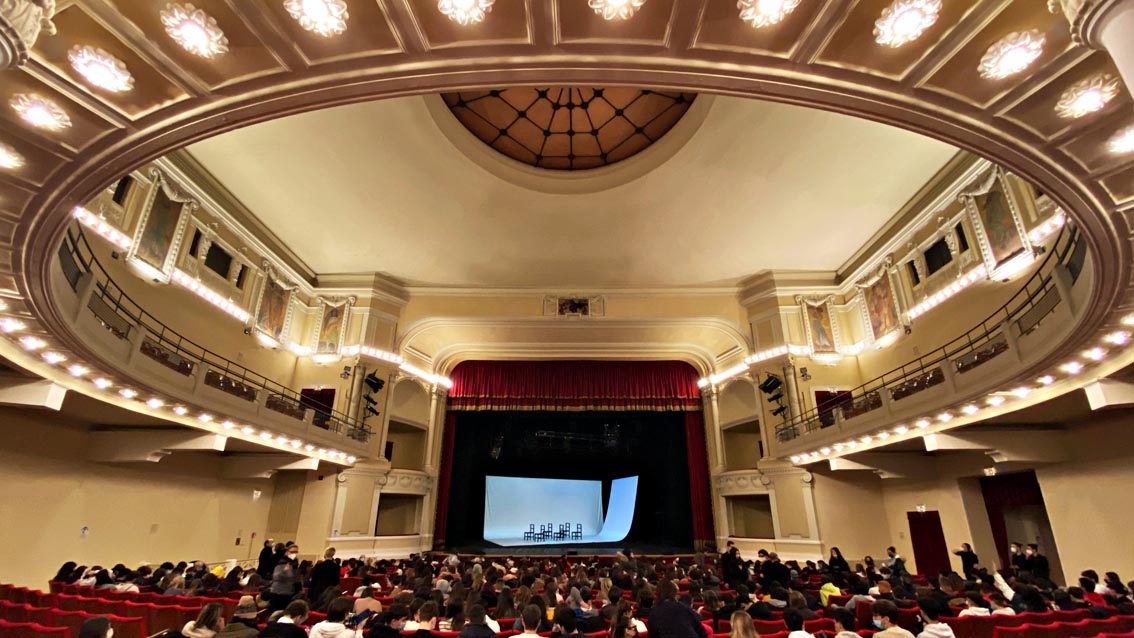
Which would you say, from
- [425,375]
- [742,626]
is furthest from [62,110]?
[425,375]

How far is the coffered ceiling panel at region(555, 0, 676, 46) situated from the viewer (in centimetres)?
365

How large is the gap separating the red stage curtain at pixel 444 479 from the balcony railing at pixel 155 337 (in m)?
3.81

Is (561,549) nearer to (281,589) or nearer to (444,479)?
(444,479)

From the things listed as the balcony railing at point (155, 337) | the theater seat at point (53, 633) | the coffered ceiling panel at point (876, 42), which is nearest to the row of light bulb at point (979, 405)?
the coffered ceiling panel at point (876, 42)

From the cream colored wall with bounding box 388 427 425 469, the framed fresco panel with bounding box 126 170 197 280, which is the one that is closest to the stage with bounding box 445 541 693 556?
the cream colored wall with bounding box 388 427 425 469

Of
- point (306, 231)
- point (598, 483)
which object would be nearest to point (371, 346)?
point (306, 231)

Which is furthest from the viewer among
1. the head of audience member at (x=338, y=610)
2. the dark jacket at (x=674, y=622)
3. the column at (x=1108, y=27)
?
the head of audience member at (x=338, y=610)

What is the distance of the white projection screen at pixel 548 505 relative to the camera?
20141mm

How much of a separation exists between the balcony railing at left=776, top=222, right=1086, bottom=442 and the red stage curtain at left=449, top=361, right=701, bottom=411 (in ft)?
18.0

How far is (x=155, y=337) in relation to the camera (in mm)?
10750

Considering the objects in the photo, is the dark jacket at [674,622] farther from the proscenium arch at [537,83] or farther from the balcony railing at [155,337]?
the balcony railing at [155,337]

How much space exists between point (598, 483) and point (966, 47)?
21308mm

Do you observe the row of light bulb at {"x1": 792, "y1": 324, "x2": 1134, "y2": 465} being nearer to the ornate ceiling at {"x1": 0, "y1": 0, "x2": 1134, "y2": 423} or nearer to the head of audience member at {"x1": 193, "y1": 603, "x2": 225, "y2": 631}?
the ornate ceiling at {"x1": 0, "y1": 0, "x2": 1134, "y2": 423}

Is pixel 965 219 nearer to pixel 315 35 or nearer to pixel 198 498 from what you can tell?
pixel 315 35
